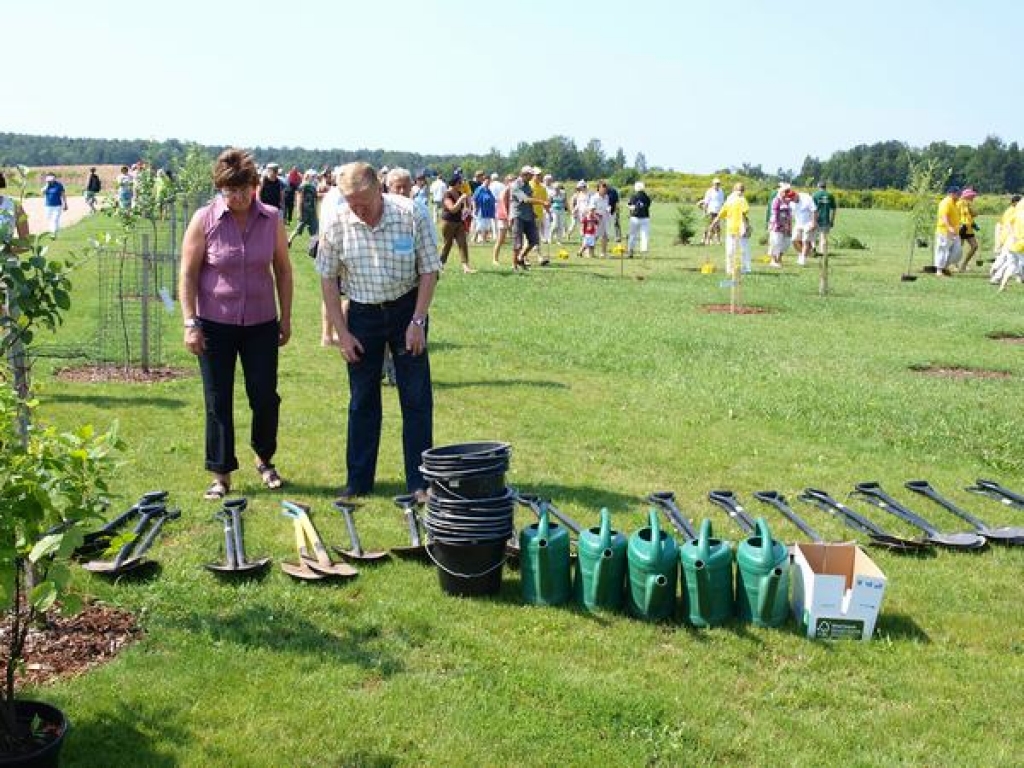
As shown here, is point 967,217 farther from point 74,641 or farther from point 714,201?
point 74,641

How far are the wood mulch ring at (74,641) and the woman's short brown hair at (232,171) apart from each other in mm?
2592

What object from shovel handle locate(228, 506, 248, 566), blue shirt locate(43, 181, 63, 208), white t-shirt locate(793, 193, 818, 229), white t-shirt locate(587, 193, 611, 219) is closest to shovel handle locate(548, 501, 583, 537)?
shovel handle locate(228, 506, 248, 566)

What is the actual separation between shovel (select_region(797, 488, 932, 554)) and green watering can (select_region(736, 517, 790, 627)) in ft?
4.81

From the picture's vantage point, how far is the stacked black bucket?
17.4 feet

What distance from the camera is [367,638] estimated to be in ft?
16.3

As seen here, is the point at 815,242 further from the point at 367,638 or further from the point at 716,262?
the point at 367,638

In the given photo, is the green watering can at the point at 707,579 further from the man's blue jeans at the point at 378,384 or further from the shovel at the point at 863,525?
the man's blue jeans at the point at 378,384

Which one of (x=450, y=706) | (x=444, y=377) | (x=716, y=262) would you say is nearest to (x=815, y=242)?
(x=716, y=262)

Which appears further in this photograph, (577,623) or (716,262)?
(716,262)

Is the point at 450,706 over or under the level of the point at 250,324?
under

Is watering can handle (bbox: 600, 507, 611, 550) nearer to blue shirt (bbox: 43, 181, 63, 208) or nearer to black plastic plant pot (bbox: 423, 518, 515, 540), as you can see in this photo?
black plastic plant pot (bbox: 423, 518, 515, 540)

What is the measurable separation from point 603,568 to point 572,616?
0.28 meters

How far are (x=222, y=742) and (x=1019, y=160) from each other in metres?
126

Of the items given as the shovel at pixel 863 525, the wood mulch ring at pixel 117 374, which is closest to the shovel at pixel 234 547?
the shovel at pixel 863 525
